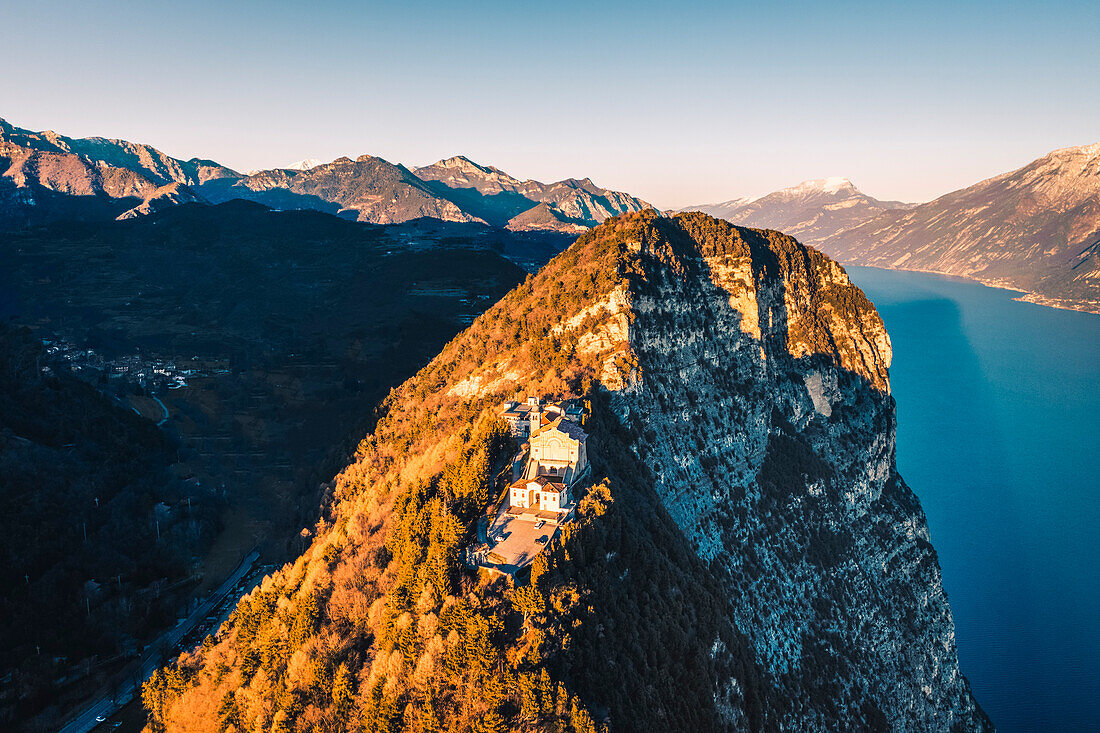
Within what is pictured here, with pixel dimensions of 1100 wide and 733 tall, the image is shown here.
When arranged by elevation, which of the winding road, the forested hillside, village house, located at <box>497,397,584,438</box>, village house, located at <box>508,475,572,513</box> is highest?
village house, located at <box>497,397,584,438</box>

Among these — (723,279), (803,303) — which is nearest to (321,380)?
(723,279)

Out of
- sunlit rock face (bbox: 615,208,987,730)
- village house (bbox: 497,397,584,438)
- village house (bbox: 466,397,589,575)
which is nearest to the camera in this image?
village house (bbox: 466,397,589,575)

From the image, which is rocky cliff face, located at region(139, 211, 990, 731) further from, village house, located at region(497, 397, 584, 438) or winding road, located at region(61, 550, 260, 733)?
winding road, located at region(61, 550, 260, 733)

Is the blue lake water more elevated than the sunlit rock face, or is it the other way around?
the sunlit rock face

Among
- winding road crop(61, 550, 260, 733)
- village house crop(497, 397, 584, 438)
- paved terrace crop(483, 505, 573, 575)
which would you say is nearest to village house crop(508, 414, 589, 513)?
paved terrace crop(483, 505, 573, 575)

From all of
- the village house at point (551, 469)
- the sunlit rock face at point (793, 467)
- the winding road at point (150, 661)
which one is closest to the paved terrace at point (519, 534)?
the village house at point (551, 469)

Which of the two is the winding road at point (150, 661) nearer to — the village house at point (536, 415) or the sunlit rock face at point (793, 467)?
Answer: the village house at point (536, 415)

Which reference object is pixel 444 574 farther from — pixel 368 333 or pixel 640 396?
→ pixel 368 333

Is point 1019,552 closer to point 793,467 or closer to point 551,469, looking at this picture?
point 793,467
